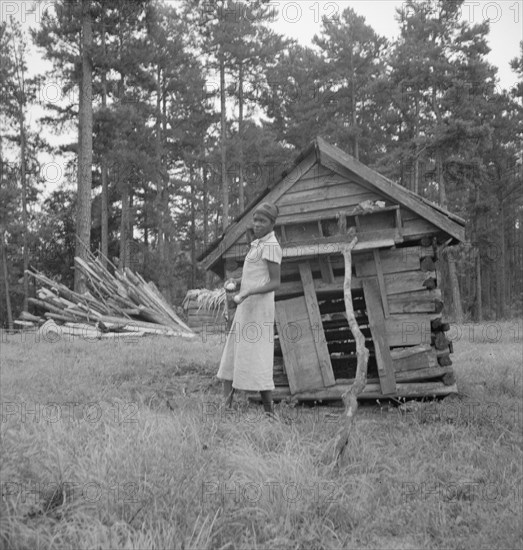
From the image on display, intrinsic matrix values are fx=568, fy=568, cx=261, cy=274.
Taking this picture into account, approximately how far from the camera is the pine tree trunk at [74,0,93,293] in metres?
17.2

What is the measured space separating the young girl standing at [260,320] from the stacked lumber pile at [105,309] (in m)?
8.84

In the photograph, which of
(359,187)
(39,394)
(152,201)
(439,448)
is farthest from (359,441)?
(152,201)

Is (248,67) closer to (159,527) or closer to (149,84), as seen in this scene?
(149,84)

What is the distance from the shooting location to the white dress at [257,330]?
642cm

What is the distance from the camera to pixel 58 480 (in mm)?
3975

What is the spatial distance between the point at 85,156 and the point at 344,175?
1154 centimetres

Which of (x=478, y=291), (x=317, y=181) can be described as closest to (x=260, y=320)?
(x=317, y=181)

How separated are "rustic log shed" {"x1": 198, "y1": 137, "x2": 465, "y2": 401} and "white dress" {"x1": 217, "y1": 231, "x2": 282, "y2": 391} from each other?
1547 mm

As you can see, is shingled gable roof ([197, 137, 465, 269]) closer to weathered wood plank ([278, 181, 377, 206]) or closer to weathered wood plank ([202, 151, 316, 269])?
weathered wood plank ([202, 151, 316, 269])

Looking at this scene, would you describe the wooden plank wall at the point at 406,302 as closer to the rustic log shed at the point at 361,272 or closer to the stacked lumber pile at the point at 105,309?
the rustic log shed at the point at 361,272

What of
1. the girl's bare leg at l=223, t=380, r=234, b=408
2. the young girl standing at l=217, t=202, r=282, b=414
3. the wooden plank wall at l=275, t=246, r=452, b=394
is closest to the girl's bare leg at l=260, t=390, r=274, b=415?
the young girl standing at l=217, t=202, r=282, b=414

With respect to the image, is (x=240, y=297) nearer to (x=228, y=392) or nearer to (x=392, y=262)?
(x=228, y=392)

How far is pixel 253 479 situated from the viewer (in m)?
4.25

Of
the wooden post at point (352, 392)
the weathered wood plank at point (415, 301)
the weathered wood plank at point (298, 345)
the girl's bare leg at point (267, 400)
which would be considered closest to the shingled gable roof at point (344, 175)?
the weathered wood plank at point (415, 301)
